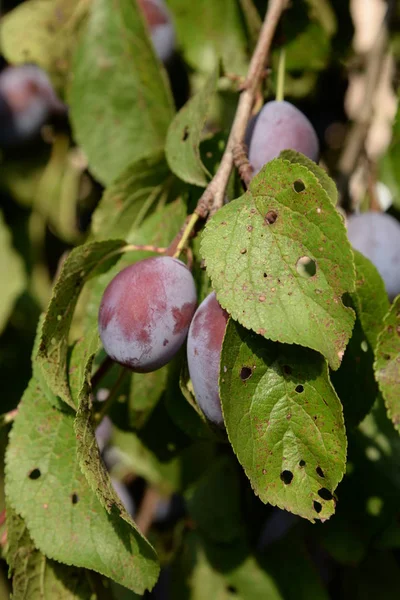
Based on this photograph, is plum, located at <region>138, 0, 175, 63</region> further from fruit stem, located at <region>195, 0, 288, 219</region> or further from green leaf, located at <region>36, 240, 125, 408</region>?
green leaf, located at <region>36, 240, 125, 408</region>

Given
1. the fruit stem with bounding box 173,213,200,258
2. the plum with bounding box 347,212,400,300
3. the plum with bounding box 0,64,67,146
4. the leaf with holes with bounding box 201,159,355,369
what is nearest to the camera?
the leaf with holes with bounding box 201,159,355,369

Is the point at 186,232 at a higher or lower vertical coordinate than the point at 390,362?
higher

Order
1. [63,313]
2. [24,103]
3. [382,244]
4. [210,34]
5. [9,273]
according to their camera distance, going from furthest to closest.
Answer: [9,273] → [24,103] → [210,34] → [382,244] → [63,313]

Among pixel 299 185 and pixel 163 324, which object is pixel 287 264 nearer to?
pixel 163 324

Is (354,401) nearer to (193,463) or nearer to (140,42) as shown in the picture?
(193,463)

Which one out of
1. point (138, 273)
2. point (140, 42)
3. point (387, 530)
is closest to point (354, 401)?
point (138, 273)

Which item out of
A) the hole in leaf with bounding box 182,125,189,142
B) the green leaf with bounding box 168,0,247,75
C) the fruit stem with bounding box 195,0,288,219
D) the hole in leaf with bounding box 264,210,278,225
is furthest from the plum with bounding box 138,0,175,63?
the hole in leaf with bounding box 264,210,278,225

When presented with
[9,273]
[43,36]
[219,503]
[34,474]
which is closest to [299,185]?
[34,474]
